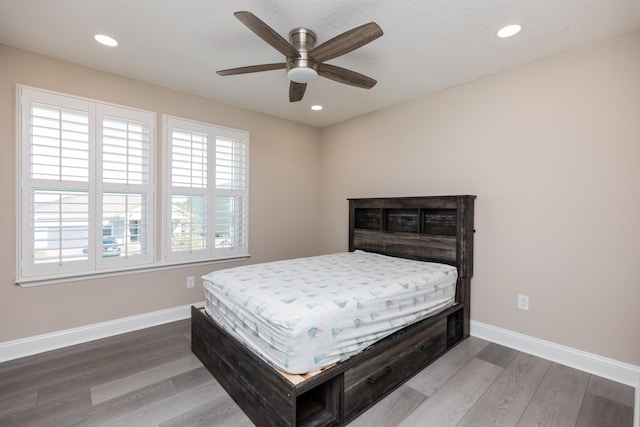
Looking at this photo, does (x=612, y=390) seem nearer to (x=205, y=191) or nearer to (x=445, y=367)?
(x=445, y=367)

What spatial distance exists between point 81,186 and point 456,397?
11.6ft

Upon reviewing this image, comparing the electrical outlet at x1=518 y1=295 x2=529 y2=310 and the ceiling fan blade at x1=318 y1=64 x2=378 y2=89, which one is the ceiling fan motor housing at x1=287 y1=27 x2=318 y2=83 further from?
the electrical outlet at x1=518 y1=295 x2=529 y2=310

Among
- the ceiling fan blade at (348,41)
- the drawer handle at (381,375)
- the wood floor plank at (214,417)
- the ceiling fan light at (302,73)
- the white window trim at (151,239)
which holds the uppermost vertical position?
the ceiling fan blade at (348,41)

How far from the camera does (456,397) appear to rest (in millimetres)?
1952

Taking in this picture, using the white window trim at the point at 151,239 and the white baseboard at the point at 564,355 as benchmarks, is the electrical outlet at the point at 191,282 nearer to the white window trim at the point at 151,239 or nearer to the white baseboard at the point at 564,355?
the white window trim at the point at 151,239

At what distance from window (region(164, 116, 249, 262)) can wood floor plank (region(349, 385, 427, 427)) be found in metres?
2.46

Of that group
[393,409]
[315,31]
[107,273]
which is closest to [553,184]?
[393,409]

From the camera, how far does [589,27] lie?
208 centimetres

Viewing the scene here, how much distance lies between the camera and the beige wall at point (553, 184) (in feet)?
7.04

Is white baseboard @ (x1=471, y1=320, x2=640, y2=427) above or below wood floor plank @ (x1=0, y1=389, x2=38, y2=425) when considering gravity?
above

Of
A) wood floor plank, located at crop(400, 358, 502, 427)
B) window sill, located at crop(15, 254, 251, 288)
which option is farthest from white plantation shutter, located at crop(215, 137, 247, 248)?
wood floor plank, located at crop(400, 358, 502, 427)

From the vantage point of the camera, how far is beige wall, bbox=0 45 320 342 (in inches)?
95.1

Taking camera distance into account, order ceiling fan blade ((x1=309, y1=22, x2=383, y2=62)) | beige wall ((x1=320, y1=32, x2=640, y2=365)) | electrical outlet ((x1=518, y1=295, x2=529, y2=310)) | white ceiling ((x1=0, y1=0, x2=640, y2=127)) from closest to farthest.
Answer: ceiling fan blade ((x1=309, y1=22, x2=383, y2=62)) < white ceiling ((x1=0, y1=0, x2=640, y2=127)) < beige wall ((x1=320, y1=32, x2=640, y2=365)) < electrical outlet ((x1=518, y1=295, x2=529, y2=310))

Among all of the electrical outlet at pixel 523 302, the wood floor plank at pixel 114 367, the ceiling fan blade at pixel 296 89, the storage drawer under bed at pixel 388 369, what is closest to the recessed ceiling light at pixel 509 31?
the ceiling fan blade at pixel 296 89
